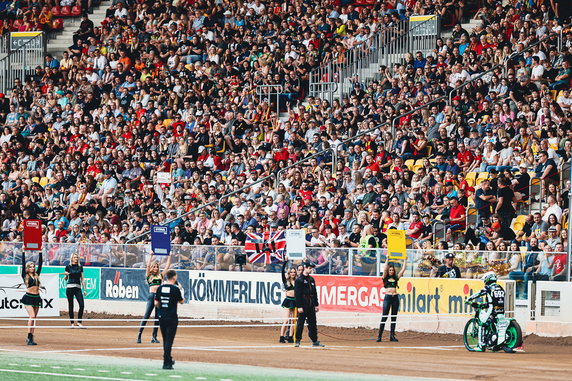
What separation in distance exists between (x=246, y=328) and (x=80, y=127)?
15.0 meters

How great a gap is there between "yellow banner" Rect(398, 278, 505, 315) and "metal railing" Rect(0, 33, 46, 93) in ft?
82.9

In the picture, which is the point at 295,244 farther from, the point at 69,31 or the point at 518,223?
the point at 69,31

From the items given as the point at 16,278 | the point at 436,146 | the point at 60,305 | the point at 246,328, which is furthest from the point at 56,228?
the point at 436,146

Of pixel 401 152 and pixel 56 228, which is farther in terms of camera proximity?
pixel 56 228

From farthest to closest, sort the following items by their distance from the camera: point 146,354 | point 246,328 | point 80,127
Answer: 1. point 80,127
2. point 246,328
3. point 146,354

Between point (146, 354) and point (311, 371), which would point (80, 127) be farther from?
point (311, 371)

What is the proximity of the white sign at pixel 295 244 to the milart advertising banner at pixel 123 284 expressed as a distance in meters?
7.37

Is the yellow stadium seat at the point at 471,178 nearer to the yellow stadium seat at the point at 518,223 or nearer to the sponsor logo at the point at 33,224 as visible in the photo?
the yellow stadium seat at the point at 518,223

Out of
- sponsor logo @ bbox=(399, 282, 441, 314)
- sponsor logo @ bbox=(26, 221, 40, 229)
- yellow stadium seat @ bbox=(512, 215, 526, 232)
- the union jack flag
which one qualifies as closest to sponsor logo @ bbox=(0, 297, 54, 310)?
sponsor logo @ bbox=(26, 221, 40, 229)

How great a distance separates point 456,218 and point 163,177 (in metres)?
11.6

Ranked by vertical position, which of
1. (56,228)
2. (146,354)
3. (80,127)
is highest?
(80,127)

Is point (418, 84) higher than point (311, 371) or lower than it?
higher

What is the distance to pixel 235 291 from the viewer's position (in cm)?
3100

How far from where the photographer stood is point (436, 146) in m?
31.2
